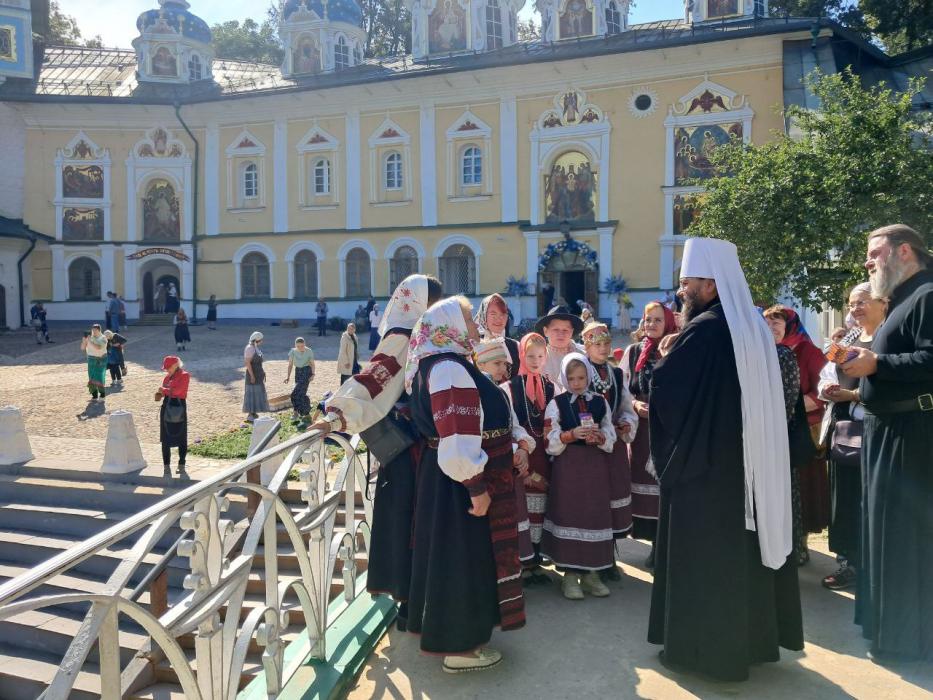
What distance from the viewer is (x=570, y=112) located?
25.8 m

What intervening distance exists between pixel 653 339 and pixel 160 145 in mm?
29981

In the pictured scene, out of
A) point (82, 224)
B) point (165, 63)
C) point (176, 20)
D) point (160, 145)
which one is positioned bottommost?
point (82, 224)

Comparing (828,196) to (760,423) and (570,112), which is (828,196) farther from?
(570,112)

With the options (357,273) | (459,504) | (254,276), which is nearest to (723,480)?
(459,504)

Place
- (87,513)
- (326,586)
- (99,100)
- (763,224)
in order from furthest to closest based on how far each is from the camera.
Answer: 1. (99,100)
2. (763,224)
3. (87,513)
4. (326,586)

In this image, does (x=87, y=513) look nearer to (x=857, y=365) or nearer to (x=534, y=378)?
(x=534, y=378)

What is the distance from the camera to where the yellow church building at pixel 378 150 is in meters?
24.6

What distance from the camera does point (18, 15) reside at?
1252 inches

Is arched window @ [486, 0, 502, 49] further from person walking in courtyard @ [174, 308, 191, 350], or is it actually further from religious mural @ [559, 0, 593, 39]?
person walking in courtyard @ [174, 308, 191, 350]

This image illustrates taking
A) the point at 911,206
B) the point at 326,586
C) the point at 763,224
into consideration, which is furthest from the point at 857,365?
A: the point at 763,224

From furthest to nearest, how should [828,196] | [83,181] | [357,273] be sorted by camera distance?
[83,181] → [357,273] → [828,196]

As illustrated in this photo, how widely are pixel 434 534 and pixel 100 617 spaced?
1663 millimetres

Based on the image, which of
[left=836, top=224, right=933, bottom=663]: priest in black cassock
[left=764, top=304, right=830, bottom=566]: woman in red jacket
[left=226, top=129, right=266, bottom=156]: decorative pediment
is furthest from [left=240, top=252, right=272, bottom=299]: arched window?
[left=836, top=224, right=933, bottom=663]: priest in black cassock

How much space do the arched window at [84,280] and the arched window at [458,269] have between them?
14808mm
